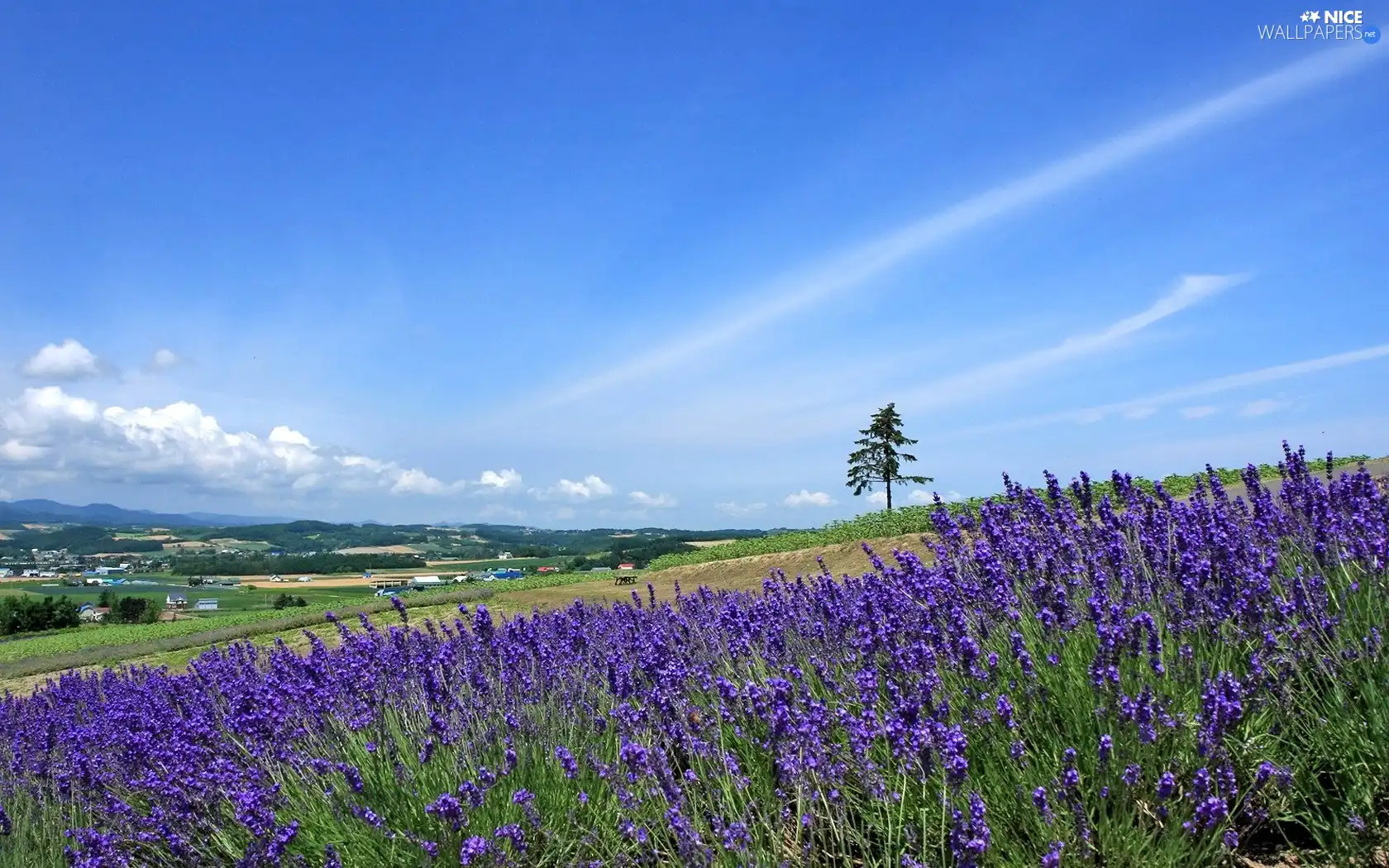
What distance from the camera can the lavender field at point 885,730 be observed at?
2520mm

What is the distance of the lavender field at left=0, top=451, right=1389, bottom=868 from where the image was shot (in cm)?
252

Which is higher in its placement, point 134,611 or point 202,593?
point 134,611

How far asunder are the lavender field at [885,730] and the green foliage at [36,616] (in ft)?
103

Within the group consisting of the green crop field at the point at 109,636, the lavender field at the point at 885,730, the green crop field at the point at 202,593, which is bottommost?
the green crop field at the point at 202,593

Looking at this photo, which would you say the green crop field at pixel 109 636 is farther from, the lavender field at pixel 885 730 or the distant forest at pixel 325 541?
the distant forest at pixel 325 541

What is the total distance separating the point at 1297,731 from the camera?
2.86 m

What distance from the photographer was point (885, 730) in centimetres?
266

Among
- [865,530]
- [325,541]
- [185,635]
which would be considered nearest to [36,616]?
[185,635]

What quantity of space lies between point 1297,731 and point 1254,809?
32 centimetres

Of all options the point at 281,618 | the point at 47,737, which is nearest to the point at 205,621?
the point at 281,618

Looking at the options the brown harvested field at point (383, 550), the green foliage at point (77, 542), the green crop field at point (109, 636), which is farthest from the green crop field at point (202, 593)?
the green foliage at point (77, 542)

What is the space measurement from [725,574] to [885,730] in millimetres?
17931

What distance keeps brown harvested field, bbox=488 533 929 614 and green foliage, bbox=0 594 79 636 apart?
66.4ft

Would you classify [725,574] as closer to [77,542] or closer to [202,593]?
[202,593]
